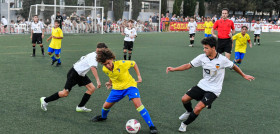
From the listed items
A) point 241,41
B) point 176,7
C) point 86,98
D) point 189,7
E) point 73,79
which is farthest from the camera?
point 189,7

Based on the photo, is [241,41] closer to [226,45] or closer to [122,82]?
[226,45]

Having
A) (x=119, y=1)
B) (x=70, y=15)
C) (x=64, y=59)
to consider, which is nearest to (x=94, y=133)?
(x=64, y=59)

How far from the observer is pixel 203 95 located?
5184mm

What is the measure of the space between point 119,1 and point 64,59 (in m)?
28.7

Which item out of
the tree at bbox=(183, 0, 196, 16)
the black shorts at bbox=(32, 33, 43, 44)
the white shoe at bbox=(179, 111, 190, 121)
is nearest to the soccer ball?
the white shoe at bbox=(179, 111, 190, 121)

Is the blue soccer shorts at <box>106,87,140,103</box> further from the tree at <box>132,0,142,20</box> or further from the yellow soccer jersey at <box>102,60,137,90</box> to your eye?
the tree at <box>132,0,142,20</box>

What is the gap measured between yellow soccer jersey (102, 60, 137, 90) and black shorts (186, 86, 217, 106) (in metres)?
1.06

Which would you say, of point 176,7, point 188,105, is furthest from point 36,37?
point 176,7

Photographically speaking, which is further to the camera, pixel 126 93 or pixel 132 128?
pixel 126 93

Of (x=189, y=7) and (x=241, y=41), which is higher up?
(x=189, y=7)

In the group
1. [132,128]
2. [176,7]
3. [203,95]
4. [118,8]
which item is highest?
[176,7]

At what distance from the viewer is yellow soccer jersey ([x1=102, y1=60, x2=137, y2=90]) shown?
487 cm

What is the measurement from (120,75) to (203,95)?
146cm

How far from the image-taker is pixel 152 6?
42.8 meters
